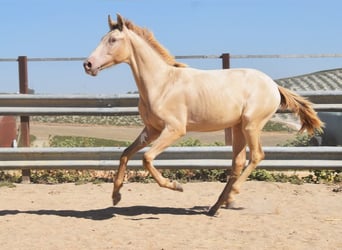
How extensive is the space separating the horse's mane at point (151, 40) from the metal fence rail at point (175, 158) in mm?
2043

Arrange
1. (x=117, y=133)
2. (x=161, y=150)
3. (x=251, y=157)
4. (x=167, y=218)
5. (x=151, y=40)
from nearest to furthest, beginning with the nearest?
(x=161, y=150)
(x=167, y=218)
(x=151, y=40)
(x=251, y=157)
(x=117, y=133)

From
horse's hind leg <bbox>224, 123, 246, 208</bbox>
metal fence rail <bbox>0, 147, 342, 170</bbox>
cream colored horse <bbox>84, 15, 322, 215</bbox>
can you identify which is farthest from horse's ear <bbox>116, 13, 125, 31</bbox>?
metal fence rail <bbox>0, 147, 342, 170</bbox>

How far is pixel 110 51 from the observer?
6309 millimetres

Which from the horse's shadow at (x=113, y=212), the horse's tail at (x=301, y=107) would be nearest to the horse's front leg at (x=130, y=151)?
the horse's shadow at (x=113, y=212)

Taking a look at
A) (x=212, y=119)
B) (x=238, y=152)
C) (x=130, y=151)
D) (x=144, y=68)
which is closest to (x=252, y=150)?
(x=238, y=152)

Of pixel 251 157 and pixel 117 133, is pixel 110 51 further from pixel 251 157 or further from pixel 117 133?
pixel 117 133

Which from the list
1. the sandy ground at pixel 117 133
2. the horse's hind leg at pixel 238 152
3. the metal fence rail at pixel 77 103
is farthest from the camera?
the sandy ground at pixel 117 133

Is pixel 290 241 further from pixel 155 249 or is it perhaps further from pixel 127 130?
pixel 127 130

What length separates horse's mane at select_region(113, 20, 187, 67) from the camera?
260 inches

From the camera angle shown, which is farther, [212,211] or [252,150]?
[252,150]

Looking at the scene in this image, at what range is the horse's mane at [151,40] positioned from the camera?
6.61 m

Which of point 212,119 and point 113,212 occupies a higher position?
point 212,119

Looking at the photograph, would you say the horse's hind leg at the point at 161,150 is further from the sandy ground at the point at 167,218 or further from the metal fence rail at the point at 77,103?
the metal fence rail at the point at 77,103

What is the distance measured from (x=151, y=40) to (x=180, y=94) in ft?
2.49
